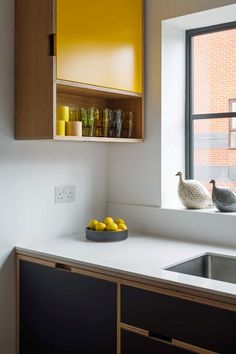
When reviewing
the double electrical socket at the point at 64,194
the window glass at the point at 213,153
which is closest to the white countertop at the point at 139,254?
the double electrical socket at the point at 64,194

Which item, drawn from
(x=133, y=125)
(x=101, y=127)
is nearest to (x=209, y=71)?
(x=133, y=125)

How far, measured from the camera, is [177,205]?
274 cm

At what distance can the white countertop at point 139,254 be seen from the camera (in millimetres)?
1710

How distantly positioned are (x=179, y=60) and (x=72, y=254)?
55.0 inches

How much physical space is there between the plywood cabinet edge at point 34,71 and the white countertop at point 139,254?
57 centimetres

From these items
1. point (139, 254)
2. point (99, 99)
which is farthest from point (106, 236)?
point (99, 99)

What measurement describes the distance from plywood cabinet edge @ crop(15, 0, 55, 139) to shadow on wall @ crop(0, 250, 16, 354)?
2.19 ft

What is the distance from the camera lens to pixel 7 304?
2.35 m

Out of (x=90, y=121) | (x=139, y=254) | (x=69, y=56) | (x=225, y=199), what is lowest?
(x=139, y=254)

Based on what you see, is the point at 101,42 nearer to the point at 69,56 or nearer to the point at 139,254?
the point at 69,56

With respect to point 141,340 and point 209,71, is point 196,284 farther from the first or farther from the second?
point 209,71

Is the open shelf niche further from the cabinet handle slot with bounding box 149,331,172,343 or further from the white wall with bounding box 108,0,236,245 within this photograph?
the cabinet handle slot with bounding box 149,331,172,343

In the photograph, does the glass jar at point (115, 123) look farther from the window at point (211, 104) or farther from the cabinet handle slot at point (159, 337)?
the cabinet handle slot at point (159, 337)

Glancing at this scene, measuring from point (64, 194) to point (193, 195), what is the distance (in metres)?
0.74
